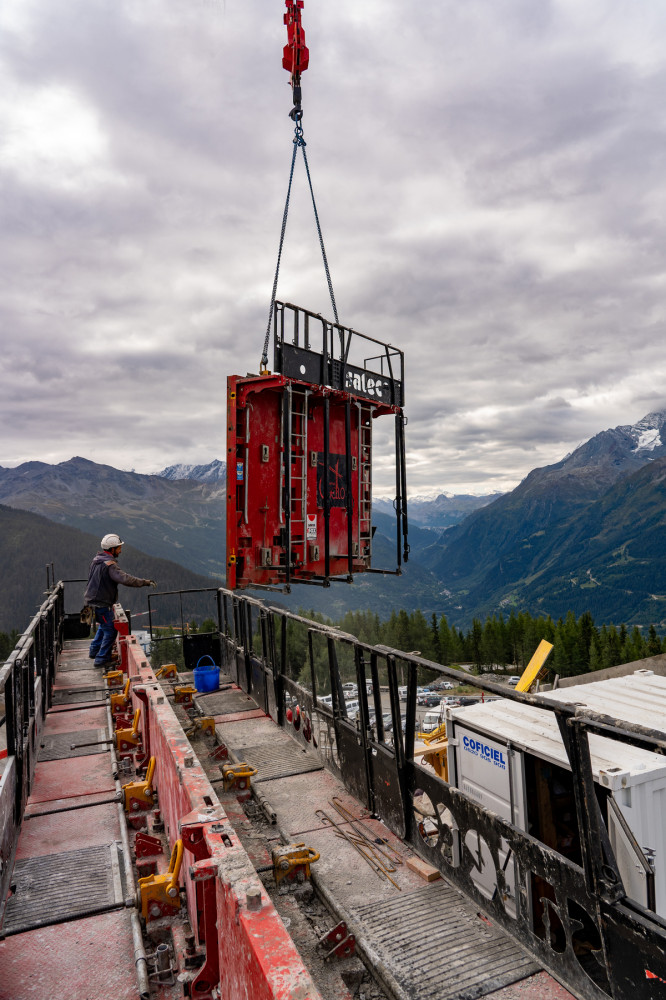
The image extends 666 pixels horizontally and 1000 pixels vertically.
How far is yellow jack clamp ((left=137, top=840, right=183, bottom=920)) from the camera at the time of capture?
392cm

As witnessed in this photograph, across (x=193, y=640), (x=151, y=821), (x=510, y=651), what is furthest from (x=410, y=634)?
(x=151, y=821)

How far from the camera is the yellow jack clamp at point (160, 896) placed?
3.92m

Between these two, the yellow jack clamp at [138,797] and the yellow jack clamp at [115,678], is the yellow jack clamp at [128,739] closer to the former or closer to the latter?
the yellow jack clamp at [138,797]

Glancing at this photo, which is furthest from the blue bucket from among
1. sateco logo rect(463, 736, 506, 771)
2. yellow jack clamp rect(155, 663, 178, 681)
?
sateco logo rect(463, 736, 506, 771)

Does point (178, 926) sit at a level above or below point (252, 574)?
below

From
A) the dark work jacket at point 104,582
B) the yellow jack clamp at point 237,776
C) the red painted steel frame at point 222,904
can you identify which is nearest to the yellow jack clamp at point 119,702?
the yellow jack clamp at point 237,776

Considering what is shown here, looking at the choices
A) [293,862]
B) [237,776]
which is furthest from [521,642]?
[293,862]

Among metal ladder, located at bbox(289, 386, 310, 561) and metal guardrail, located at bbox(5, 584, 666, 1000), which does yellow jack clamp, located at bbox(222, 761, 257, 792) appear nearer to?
metal guardrail, located at bbox(5, 584, 666, 1000)

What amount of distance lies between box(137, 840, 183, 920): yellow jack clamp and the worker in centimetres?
664

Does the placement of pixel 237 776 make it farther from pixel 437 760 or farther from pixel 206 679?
pixel 437 760

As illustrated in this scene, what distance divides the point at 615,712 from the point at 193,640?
789 cm

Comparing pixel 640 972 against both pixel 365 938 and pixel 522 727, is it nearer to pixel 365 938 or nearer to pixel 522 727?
pixel 365 938

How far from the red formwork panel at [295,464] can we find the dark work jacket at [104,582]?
225 cm

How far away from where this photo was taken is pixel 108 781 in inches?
236
